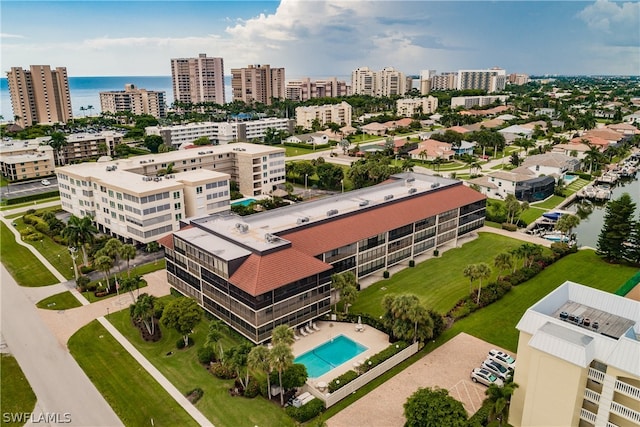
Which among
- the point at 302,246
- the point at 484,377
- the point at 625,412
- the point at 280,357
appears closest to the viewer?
the point at 625,412

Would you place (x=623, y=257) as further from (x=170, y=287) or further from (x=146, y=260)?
(x=146, y=260)

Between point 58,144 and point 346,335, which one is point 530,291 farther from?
point 58,144

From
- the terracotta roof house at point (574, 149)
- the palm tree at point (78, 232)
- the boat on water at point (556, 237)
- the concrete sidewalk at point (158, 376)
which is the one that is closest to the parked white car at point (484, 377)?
the concrete sidewalk at point (158, 376)

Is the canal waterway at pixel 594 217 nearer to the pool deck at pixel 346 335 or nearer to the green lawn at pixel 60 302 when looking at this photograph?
the pool deck at pixel 346 335

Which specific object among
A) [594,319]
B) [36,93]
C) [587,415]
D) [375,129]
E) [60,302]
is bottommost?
[60,302]

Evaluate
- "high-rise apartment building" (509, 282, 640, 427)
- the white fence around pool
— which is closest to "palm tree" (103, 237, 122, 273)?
the white fence around pool

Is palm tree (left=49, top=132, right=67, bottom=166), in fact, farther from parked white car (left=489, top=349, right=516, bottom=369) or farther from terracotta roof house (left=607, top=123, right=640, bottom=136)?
terracotta roof house (left=607, top=123, right=640, bottom=136)

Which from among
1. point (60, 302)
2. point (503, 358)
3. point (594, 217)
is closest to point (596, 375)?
point (503, 358)
